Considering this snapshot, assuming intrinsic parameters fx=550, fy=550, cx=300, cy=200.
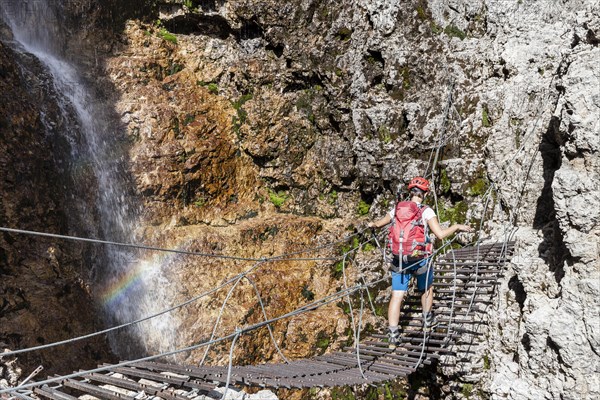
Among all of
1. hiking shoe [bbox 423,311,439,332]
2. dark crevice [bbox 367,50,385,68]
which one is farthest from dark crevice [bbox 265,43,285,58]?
hiking shoe [bbox 423,311,439,332]

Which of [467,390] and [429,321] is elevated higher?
[429,321]

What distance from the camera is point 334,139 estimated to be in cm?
1046

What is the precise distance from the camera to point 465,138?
28.6 feet

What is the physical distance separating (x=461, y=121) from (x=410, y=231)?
3575mm

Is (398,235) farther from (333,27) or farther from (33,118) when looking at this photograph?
(33,118)

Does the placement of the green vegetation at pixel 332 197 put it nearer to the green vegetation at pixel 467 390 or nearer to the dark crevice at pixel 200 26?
the dark crevice at pixel 200 26

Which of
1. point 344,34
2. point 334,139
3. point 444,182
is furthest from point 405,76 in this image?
point 444,182

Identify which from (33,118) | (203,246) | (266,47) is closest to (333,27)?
(266,47)

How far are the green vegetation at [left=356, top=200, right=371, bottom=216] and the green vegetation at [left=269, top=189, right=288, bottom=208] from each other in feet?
4.69

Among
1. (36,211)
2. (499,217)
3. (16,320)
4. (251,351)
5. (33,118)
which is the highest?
(33,118)

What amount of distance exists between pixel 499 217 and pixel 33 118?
7.66 m

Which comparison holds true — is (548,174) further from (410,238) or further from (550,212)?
(410,238)

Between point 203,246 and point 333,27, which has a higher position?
point 333,27

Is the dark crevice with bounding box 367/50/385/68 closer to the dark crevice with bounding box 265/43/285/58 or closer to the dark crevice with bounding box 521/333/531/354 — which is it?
the dark crevice with bounding box 265/43/285/58
